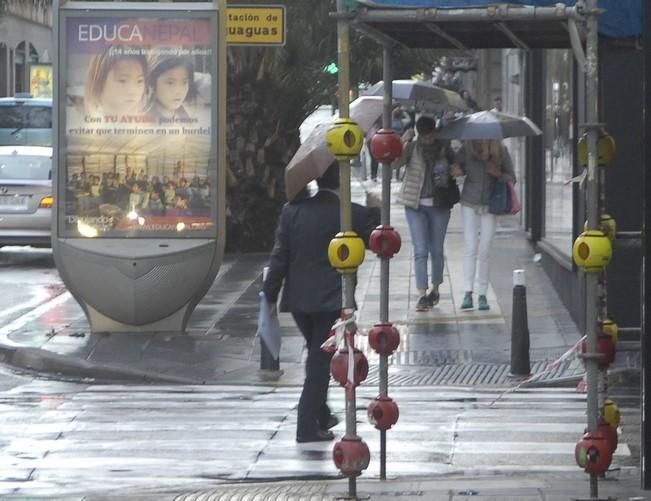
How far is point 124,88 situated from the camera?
14516 mm

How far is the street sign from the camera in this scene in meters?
17.2

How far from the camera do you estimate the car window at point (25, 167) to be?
21.2 m

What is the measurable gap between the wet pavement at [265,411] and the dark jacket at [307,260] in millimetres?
902

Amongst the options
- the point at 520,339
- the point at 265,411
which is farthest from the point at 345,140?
the point at 520,339

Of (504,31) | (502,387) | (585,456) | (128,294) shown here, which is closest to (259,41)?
(128,294)

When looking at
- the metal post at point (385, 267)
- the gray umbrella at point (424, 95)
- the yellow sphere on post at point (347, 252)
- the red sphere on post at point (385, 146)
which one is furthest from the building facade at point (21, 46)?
the yellow sphere on post at point (347, 252)

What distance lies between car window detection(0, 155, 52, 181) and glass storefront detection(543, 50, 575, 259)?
6.65 metres

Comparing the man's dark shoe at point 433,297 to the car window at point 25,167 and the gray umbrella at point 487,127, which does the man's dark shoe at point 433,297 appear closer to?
the gray umbrella at point 487,127

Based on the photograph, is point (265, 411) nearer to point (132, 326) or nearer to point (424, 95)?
point (132, 326)

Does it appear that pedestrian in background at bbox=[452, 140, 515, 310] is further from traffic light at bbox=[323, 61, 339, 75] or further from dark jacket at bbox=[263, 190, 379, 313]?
traffic light at bbox=[323, 61, 339, 75]

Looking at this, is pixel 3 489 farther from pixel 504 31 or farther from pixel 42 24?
pixel 42 24

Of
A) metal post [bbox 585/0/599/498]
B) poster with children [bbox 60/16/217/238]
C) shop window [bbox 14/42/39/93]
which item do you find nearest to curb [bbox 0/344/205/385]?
poster with children [bbox 60/16/217/238]

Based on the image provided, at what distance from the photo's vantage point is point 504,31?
8227 millimetres

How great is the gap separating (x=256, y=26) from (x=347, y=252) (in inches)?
387
